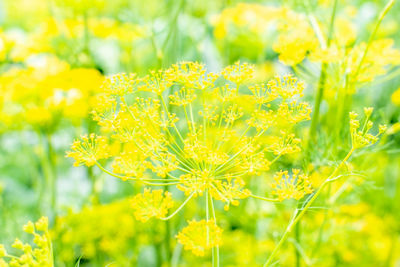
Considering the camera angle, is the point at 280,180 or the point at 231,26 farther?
the point at 231,26

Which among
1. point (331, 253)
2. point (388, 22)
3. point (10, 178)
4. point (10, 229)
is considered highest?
point (388, 22)

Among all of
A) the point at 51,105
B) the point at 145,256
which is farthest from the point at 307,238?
the point at 51,105

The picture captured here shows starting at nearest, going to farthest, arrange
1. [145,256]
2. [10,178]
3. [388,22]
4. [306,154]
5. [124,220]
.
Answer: [306,154]
[124,220]
[145,256]
[388,22]
[10,178]

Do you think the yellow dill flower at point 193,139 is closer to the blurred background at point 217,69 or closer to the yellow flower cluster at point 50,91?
the blurred background at point 217,69

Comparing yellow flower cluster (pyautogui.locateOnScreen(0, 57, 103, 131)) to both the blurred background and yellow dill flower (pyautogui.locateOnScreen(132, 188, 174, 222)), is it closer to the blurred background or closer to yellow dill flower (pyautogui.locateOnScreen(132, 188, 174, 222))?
the blurred background

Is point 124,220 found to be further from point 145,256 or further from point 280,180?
point 280,180
